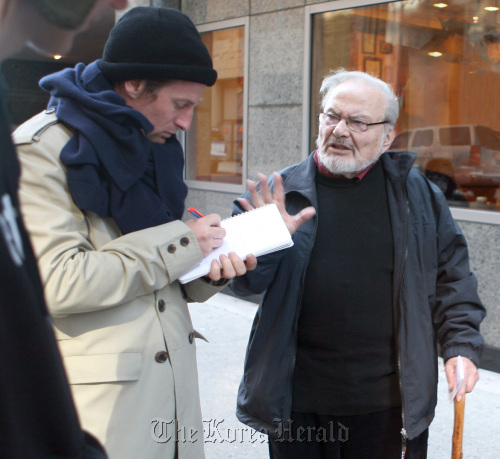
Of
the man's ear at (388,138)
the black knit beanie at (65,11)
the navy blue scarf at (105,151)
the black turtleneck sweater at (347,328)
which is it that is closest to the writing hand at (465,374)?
the black turtleneck sweater at (347,328)

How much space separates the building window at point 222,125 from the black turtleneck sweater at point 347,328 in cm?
423

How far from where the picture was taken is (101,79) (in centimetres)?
164

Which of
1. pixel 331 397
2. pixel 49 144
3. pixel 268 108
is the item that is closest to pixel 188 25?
pixel 49 144

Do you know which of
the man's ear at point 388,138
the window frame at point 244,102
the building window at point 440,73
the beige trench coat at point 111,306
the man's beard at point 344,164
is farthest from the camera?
the window frame at point 244,102

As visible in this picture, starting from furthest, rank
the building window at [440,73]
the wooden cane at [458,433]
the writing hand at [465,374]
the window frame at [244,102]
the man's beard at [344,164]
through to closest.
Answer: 1. the window frame at [244,102]
2. the building window at [440,73]
3. the man's beard at [344,164]
4. the writing hand at [465,374]
5. the wooden cane at [458,433]

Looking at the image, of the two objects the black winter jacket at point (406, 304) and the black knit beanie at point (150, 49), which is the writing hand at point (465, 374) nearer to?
the black winter jacket at point (406, 304)

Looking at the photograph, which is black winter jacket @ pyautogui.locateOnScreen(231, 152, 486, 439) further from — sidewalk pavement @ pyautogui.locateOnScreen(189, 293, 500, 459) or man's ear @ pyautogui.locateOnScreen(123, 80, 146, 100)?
sidewalk pavement @ pyautogui.locateOnScreen(189, 293, 500, 459)

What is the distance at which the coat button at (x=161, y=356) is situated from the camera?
1.62 metres

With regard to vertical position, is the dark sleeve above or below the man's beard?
below

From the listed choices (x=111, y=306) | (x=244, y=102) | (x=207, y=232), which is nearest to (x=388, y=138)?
(x=207, y=232)

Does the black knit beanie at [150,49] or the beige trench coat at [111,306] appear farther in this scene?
the black knit beanie at [150,49]

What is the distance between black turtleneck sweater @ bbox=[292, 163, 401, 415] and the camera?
2195 mm

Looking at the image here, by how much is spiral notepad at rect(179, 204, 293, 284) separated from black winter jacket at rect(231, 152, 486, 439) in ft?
0.81

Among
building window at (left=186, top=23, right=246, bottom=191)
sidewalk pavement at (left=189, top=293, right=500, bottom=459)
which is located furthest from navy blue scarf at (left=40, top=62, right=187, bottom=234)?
building window at (left=186, top=23, right=246, bottom=191)
